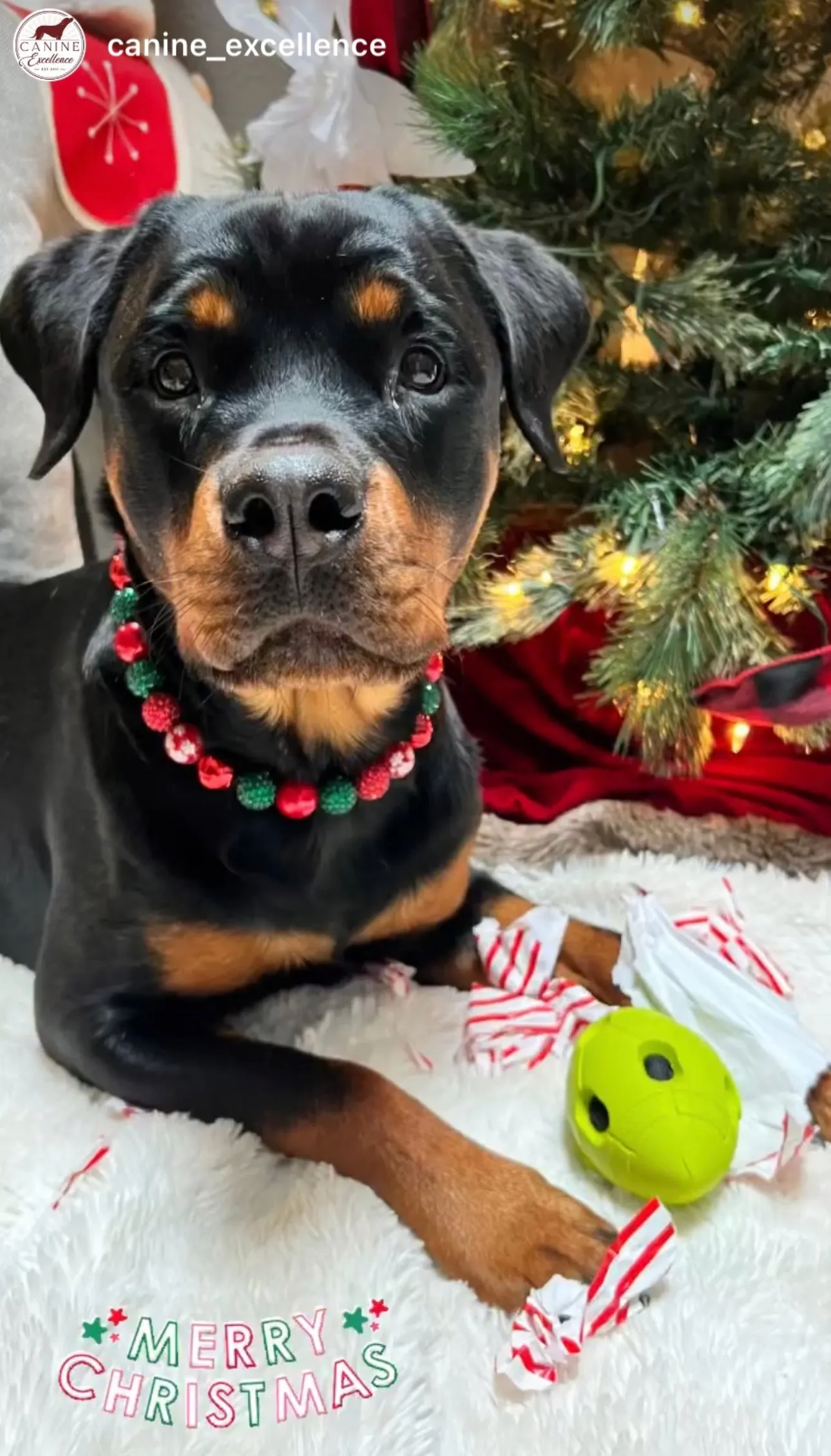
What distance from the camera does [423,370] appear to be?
3.71ft

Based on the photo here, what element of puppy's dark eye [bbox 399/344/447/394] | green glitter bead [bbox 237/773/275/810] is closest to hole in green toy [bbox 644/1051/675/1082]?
green glitter bead [bbox 237/773/275/810]

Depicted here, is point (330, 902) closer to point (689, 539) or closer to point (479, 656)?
point (689, 539)

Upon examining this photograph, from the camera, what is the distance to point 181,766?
122 centimetres

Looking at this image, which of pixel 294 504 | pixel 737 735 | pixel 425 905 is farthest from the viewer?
pixel 737 735

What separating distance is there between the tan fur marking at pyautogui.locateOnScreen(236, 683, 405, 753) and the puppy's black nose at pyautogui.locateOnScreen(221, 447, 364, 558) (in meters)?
0.21

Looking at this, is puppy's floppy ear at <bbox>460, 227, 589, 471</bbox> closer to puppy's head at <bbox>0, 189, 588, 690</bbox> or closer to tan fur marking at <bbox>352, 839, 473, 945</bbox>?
puppy's head at <bbox>0, 189, 588, 690</bbox>

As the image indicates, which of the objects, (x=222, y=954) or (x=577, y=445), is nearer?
(x=222, y=954)

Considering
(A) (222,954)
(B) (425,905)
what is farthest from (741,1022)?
(A) (222,954)

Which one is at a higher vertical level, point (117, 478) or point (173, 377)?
point (173, 377)

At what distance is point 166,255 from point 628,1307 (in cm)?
109

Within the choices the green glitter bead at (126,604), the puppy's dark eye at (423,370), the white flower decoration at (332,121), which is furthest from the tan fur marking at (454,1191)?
the white flower decoration at (332,121)

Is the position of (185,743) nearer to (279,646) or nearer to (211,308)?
(279,646)

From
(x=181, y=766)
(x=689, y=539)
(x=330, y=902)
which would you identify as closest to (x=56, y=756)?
(x=181, y=766)

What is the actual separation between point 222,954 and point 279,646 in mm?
403
